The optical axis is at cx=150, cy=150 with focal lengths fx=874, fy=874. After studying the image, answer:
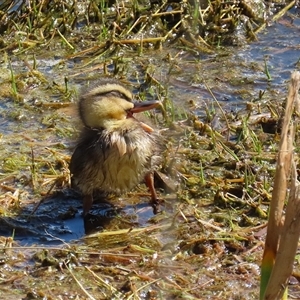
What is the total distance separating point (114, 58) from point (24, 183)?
78.5 inches

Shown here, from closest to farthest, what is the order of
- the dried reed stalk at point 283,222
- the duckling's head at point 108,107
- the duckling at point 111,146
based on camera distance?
the dried reed stalk at point 283,222 → the duckling at point 111,146 → the duckling's head at point 108,107

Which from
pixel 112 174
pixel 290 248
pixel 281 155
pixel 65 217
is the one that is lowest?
pixel 65 217

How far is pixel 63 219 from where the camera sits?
521 centimetres

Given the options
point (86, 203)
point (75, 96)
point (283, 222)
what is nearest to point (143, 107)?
point (86, 203)

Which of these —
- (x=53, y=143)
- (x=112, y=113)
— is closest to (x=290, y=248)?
(x=112, y=113)

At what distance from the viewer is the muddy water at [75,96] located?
520cm

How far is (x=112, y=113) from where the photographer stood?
515cm

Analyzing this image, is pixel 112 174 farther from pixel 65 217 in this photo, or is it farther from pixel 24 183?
pixel 24 183

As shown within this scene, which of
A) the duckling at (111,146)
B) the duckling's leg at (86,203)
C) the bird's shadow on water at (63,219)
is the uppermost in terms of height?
the duckling at (111,146)

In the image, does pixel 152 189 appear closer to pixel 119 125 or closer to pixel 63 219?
pixel 119 125

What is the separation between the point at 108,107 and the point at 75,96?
1702mm

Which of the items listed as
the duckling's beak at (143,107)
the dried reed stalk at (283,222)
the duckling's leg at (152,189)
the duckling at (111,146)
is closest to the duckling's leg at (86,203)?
the duckling at (111,146)

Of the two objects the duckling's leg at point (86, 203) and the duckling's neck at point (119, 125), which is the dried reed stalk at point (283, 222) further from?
the duckling's leg at point (86, 203)

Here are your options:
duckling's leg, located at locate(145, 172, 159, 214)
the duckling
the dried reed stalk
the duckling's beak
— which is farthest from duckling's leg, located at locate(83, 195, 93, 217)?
the dried reed stalk
